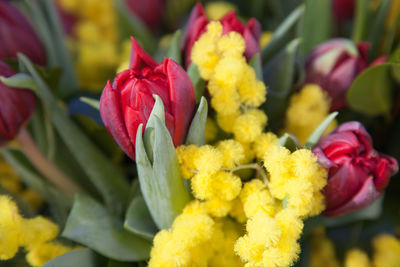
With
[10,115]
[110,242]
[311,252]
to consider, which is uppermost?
[10,115]

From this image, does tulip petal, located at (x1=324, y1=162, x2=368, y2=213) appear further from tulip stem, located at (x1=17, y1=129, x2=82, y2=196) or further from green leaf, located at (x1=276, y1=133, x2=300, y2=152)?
tulip stem, located at (x1=17, y1=129, x2=82, y2=196)

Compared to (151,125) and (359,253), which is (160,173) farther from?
(359,253)

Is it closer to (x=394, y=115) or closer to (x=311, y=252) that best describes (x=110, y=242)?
(x=311, y=252)

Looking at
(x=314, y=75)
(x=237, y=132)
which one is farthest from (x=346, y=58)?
(x=237, y=132)

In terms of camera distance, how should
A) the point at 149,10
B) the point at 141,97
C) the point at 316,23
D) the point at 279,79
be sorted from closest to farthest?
the point at 141,97 < the point at 279,79 < the point at 316,23 < the point at 149,10

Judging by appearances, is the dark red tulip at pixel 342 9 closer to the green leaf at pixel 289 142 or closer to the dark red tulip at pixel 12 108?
the green leaf at pixel 289 142

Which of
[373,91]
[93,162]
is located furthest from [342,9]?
[93,162]
